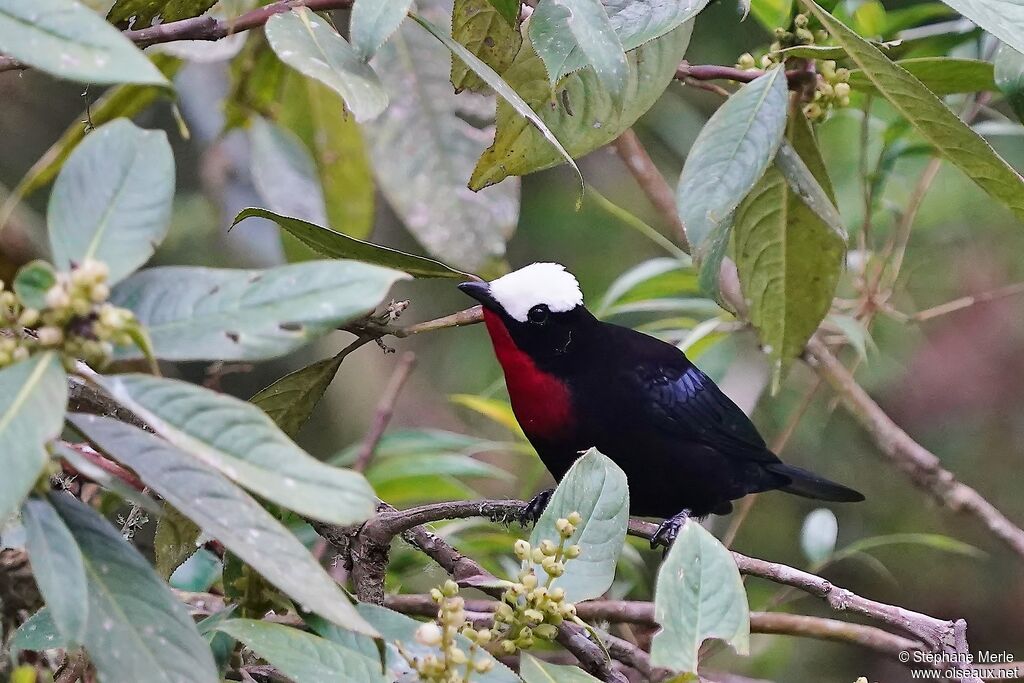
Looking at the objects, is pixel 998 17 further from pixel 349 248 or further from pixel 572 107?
pixel 349 248

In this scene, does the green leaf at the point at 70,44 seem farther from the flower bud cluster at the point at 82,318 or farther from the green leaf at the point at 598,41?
the green leaf at the point at 598,41

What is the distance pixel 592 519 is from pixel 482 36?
2.41ft

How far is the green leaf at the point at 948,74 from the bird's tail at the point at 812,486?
3.99ft

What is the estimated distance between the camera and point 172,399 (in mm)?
903

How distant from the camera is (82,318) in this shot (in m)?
0.87

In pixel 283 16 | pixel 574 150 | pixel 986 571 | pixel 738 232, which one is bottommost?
pixel 986 571

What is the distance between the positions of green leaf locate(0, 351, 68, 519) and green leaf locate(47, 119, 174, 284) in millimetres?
102

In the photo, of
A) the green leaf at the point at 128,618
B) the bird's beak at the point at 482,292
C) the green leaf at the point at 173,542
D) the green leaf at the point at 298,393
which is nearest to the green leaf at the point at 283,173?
the bird's beak at the point at 482,292

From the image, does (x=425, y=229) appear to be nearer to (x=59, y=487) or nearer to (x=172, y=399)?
(x=59, y=487)

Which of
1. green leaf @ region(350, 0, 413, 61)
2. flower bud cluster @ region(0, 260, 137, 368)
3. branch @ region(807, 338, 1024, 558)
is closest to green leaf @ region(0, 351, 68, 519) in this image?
flower bud cluster @ region(0, 260, 137, 368)

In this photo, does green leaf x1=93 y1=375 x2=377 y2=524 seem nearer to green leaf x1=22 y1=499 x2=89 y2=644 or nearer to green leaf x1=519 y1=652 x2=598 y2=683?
green leaf x1=22 y1=499 x2=89 y2=644

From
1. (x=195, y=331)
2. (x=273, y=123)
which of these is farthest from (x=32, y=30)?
(x=273, y=123)

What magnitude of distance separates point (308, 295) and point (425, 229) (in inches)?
52.2

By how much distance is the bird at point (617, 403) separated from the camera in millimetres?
2414
